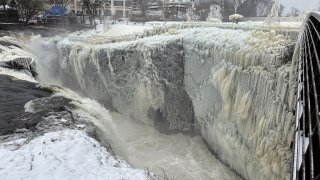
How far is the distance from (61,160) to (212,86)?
342 inches

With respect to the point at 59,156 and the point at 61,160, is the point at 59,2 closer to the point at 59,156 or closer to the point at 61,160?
the point at 59,156

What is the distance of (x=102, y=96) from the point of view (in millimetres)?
24562

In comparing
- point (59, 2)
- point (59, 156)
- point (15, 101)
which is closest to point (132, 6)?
point (59, 2)

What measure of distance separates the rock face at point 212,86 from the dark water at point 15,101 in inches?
249

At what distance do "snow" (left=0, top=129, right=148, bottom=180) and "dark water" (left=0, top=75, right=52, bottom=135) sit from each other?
4.68 ft

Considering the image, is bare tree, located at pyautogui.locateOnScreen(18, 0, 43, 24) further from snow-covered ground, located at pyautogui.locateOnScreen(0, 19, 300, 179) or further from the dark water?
the dark water

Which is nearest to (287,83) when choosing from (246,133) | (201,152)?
(246,133)

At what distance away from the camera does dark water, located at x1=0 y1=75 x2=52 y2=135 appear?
998 centimetres

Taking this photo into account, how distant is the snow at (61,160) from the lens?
7195mm

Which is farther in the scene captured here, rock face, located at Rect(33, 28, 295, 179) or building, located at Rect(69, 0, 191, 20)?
building, located at Rect(69, 0, 191, 20)

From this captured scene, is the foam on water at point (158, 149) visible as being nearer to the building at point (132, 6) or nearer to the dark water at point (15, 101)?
the dark water at point (15, 101)

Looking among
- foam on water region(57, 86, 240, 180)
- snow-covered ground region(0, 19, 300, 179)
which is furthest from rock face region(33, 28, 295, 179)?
foam on water region(57, 86, 240, 180)

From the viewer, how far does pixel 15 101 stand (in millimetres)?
12125

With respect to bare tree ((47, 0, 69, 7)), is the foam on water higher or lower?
lower
